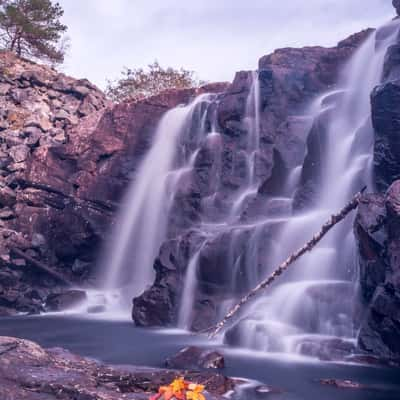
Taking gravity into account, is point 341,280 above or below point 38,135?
below

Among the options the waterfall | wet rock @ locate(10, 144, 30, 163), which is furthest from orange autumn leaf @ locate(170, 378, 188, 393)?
wet rock @ locate(10, 144, 30, 163)

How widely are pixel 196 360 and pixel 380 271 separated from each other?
4479 millimetres

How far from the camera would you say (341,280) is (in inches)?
557

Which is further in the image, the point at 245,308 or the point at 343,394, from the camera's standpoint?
the point at 245,308

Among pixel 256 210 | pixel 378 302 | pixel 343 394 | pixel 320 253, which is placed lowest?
pixel 343 394

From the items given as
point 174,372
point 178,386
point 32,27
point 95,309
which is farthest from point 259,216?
point 32,27

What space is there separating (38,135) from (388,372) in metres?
21.8

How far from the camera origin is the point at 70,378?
7.96 meters

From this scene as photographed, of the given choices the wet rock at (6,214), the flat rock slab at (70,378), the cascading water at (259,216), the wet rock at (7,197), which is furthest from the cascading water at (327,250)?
the wet rock at (7,197)

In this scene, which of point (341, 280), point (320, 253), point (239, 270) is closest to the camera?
point (341, 280)

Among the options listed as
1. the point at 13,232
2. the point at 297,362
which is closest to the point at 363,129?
the point at 297,362

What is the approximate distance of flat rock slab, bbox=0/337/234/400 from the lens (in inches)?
287

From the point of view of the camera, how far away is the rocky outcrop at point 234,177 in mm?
16344

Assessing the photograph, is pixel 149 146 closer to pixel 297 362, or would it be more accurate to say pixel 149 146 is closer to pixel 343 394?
pixel 297 362
